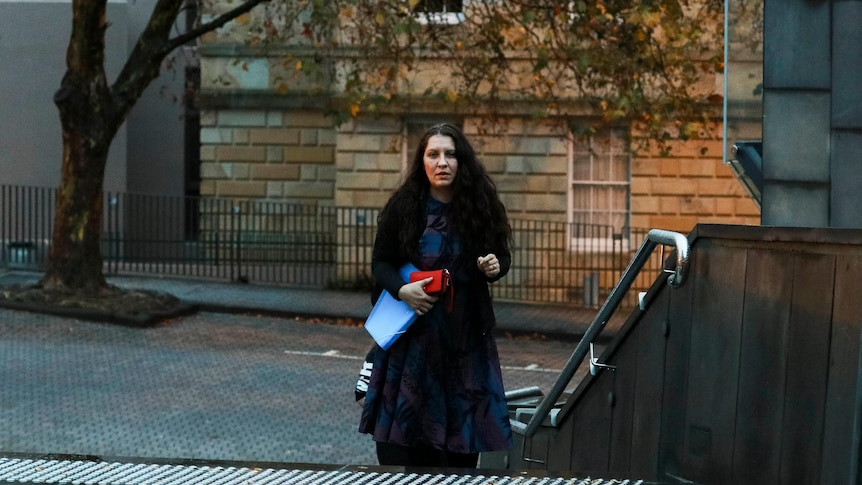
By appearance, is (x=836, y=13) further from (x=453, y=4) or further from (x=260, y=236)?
(x=260, y=236)

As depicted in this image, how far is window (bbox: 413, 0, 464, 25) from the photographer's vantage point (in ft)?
57.3

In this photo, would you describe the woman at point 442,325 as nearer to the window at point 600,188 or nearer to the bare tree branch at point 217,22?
the bare tree branch at point 217,22

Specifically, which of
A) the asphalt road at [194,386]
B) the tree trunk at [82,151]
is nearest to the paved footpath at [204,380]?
the asphalt road at [194,386]

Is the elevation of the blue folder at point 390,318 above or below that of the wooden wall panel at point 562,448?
above

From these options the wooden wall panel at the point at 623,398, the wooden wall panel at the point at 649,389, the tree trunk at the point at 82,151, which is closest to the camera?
the wooden wall panel at the point at 649,389

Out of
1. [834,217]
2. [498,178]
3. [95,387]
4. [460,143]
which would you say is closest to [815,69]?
[834,217]

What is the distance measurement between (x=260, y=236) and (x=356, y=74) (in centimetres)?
699

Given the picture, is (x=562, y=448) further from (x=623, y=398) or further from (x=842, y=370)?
(x=842, y=370)

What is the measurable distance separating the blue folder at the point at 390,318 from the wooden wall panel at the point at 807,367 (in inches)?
68.0

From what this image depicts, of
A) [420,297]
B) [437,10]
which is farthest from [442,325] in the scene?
[437,10]

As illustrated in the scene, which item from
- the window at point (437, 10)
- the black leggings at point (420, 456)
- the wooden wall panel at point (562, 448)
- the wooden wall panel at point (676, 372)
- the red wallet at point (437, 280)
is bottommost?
the wooden wall panel at point (562, 448)

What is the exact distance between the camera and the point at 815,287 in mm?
3561

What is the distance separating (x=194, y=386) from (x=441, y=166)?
7609mm

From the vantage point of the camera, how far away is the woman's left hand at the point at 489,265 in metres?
5.01
